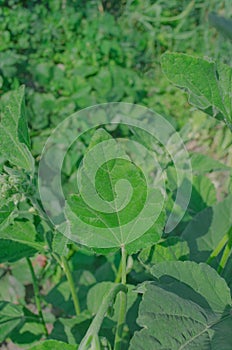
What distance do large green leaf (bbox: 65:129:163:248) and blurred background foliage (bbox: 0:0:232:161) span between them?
61.3 inches

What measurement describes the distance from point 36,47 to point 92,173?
2311 millimetres

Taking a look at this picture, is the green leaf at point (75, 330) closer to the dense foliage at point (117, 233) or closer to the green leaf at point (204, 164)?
the dense foliage at point (117, 233)

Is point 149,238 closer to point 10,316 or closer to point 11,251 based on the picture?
point 11,251

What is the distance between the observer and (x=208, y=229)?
126 centimetres

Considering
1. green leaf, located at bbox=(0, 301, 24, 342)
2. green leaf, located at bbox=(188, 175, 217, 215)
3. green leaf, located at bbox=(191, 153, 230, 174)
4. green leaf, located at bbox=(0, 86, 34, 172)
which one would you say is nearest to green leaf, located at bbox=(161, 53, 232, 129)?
green leaf, located at bbox=(0, 86, 34, 172)

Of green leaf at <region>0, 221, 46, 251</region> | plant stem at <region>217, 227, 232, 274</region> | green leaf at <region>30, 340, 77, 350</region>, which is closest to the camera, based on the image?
green leaf at <region>30, 340, 77, 350</region>

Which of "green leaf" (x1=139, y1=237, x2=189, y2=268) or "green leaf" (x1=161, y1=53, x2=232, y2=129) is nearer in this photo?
"green leaf" (x1=161, y1=53, x2=232, y2=129)

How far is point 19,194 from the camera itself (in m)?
0.92

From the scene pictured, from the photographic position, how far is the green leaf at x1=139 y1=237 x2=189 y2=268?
1.04 meters

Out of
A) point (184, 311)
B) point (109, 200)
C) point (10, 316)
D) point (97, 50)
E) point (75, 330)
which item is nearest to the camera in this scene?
point (184, 311)

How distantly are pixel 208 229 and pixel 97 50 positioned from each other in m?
1.93

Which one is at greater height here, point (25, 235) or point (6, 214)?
point (6, 214)

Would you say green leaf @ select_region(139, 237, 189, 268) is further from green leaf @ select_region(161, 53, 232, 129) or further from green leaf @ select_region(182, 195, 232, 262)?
green leaf @ select_region(161, 53, 232, 129)

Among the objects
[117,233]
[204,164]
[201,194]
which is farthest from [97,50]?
[117,233]
